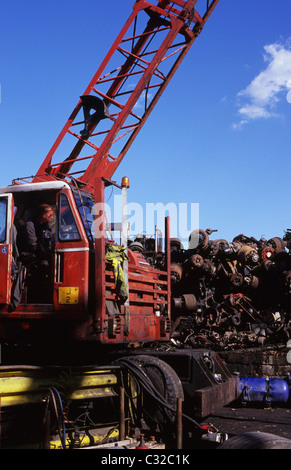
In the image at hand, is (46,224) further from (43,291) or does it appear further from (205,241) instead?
(205,241)

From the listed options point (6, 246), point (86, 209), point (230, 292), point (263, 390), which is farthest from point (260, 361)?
point (6, 246)

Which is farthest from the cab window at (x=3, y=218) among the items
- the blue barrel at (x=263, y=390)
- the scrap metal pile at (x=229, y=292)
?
the scrap metal pile at (x=229, y=292)

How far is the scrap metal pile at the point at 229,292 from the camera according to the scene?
15156mm

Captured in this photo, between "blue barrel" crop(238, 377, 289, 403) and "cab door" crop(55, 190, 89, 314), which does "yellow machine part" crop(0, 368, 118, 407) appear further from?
"blue barrel" crop(238, 377, 289, 403)

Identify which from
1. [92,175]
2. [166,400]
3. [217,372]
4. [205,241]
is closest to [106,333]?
[166,400]

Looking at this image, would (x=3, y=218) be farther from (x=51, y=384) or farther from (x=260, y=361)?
(x=260, y=361)

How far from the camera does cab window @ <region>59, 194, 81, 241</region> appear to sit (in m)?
6.59

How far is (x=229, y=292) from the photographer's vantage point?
16891 millimetres

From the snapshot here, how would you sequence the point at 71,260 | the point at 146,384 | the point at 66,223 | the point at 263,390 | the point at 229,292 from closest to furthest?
the point at 146,384, the point at 71,260, the point at 66,223, the point at 263,390, the point at 229,292

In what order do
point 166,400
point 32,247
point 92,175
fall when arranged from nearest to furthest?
point 166,400
point 32,247
point 92,175

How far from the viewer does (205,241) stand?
16.2 meters

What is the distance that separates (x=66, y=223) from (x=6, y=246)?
2.79ft

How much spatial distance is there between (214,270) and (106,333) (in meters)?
10.2

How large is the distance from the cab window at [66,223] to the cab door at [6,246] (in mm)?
667
